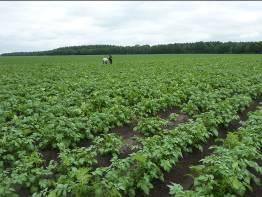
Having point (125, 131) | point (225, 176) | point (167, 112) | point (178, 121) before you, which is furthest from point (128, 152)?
point (167, 112)

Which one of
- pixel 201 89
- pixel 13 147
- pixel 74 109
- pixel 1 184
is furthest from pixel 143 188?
pixel 201 89

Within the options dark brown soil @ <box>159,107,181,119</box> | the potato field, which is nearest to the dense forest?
dark brown soil @ <box>159,107,181,119</box>

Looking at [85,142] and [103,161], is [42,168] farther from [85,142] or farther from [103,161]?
[85,142]

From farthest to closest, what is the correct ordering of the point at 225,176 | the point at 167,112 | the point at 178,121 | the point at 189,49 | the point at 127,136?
the point at 189,49, the point at 167,112, the point at 178,121, the point at 127,136, the point at 225,176

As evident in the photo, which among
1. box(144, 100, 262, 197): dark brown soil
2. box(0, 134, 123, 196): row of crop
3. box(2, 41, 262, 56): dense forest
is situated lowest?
box(2, 41, 262, 56): dense forest

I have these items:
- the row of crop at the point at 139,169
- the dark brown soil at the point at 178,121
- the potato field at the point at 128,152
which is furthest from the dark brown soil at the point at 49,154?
the dark brown soil at the point at 178,121

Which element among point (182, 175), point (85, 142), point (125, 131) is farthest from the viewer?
point (125, 131)

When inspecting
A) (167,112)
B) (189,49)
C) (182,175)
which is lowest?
(189,49)

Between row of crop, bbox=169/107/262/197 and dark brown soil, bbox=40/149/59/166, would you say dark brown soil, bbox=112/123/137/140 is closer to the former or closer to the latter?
dark brown soil, bbox=40/149/59/166

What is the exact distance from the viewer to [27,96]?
9.71 metres

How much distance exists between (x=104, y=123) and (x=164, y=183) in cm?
244

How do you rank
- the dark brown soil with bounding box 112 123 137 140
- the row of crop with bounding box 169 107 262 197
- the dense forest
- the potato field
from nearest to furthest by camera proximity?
the row of crop with bounding box 169 107 262 197 → the potato field → the dark brown soil with bounding box 112 123 137 140 → the dense forest

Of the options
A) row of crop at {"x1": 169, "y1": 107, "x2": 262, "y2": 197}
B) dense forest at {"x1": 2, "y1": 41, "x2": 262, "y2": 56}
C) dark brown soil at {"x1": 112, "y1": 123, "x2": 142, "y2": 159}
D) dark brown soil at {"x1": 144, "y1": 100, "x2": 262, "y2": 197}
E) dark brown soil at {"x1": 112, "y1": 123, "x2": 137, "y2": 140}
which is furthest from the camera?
dense forest at {"x1": 2, "y1": 41, "x2": 262, "y2": 56}

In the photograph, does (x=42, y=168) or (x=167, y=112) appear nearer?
(x=42, y=168)
